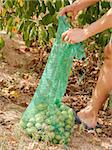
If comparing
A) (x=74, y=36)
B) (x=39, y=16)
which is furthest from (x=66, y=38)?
(x=39, y=16)

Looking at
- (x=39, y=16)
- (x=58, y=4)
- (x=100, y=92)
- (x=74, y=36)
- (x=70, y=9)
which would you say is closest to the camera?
(x=74, y=36)

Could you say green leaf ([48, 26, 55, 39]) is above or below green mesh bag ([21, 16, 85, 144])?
above

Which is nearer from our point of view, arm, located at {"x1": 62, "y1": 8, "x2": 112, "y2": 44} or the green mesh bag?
arm, located at {"x1": 62, "y1": 8, "x2": 112, "y2": 44}

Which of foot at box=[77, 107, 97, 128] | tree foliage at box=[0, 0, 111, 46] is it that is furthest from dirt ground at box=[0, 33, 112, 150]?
tree foliage at box=[0, 0, 111, 46]

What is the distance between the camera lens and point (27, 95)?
151 inches

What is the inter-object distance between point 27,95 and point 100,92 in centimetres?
70

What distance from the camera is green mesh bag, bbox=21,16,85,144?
121 inches

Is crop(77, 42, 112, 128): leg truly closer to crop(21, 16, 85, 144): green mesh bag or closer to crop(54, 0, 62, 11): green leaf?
crop(21, 16, 85, 144): green mesh bag

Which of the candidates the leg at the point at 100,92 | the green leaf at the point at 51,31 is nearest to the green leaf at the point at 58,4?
the green leaf at the point at 51,31

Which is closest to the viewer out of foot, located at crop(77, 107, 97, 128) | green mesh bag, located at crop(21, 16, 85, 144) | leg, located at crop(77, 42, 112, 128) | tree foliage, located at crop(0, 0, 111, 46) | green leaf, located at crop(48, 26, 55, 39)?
green mesh bag, located at crop(21, 16, 85, 144)

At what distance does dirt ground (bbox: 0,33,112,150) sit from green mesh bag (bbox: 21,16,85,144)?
7 cm

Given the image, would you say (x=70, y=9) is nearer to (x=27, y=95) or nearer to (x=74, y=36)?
(x=74, y=36)

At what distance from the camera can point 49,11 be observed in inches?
140

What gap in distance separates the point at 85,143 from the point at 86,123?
192 mm
